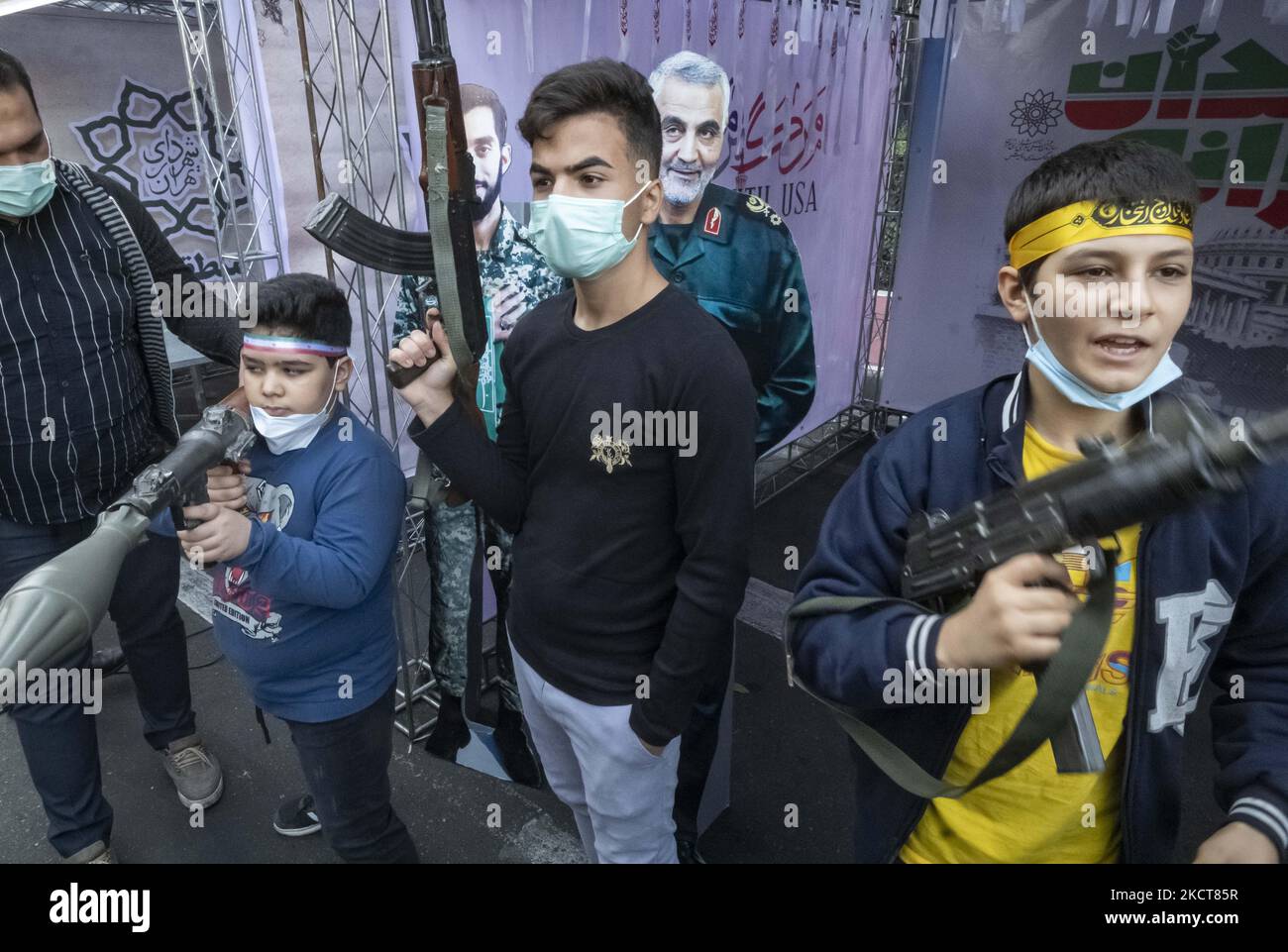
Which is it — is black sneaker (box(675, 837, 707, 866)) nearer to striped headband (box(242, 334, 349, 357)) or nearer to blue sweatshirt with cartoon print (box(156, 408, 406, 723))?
blue sweatshirt with cartoon print (box(156, 408, 406, 723))

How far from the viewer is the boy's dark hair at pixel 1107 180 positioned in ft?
3.58

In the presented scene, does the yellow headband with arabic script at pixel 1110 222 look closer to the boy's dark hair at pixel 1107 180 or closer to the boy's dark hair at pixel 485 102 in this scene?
the boy's dark hair at pixel 1107 180

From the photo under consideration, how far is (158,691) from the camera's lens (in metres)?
2.61

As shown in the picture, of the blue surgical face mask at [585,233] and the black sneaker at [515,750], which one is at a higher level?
the blue surgical face mask at [585,233]

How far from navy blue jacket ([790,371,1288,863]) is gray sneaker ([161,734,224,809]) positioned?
2.46m

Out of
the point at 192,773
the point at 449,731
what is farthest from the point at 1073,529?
the point at 192,773

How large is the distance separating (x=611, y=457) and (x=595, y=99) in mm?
716

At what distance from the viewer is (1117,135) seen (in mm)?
4852

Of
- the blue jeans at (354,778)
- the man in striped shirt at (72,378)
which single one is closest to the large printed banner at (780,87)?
the man in striped shirt at (72,378)

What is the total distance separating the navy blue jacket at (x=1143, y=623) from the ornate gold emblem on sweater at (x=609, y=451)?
0.44 metres

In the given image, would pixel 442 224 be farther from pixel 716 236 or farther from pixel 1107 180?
pixel 716 236

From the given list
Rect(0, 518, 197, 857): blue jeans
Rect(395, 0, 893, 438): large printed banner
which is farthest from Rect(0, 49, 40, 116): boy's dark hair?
Rect(395, 0, 893, 438): large printed banner
